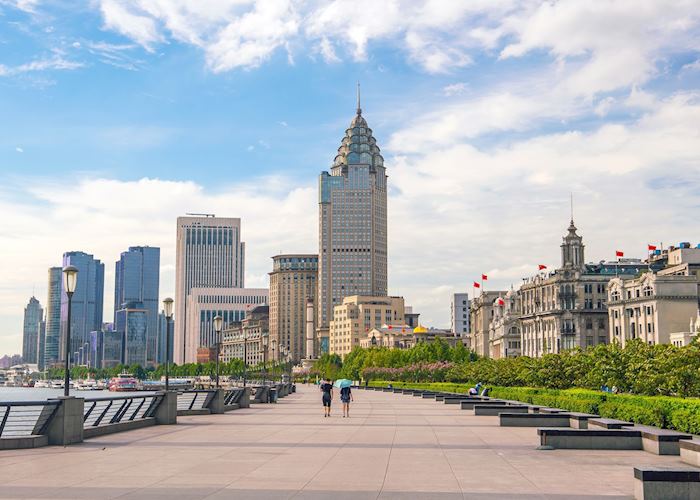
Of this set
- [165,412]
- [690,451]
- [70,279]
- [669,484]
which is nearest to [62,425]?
[70,279]

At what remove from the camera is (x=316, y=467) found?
2041 cm

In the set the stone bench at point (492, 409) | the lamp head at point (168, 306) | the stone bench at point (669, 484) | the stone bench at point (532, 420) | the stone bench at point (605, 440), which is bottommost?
the stone bench at point (492, 409)

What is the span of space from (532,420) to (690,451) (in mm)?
14596

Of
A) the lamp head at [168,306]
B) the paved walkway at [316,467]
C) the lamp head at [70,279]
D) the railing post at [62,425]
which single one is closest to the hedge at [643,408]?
the paved walkway at [316,467]

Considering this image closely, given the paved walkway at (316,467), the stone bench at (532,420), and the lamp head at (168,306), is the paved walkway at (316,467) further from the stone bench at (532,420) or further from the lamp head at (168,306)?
the lamp head at (168,306)

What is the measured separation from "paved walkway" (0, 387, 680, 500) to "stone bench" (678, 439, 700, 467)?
2.58 ft

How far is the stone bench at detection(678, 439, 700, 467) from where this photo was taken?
65.1 feet

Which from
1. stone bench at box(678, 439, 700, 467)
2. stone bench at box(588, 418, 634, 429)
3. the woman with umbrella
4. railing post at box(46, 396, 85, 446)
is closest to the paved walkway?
railing post at box(46, 396, 85, 446)

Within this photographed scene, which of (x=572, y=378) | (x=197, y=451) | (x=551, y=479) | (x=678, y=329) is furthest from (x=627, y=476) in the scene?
(x=678, y=329)

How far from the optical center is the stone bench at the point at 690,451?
19853mm

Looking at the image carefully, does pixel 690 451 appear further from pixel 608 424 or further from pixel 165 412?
pixel 165 412

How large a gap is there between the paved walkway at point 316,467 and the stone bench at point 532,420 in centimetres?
202

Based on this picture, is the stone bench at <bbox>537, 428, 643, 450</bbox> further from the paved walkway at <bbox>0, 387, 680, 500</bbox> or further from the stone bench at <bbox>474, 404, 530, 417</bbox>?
the stone bench at <bbox>474, 404, 530, 417</bbox>

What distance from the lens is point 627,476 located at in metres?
19.0
